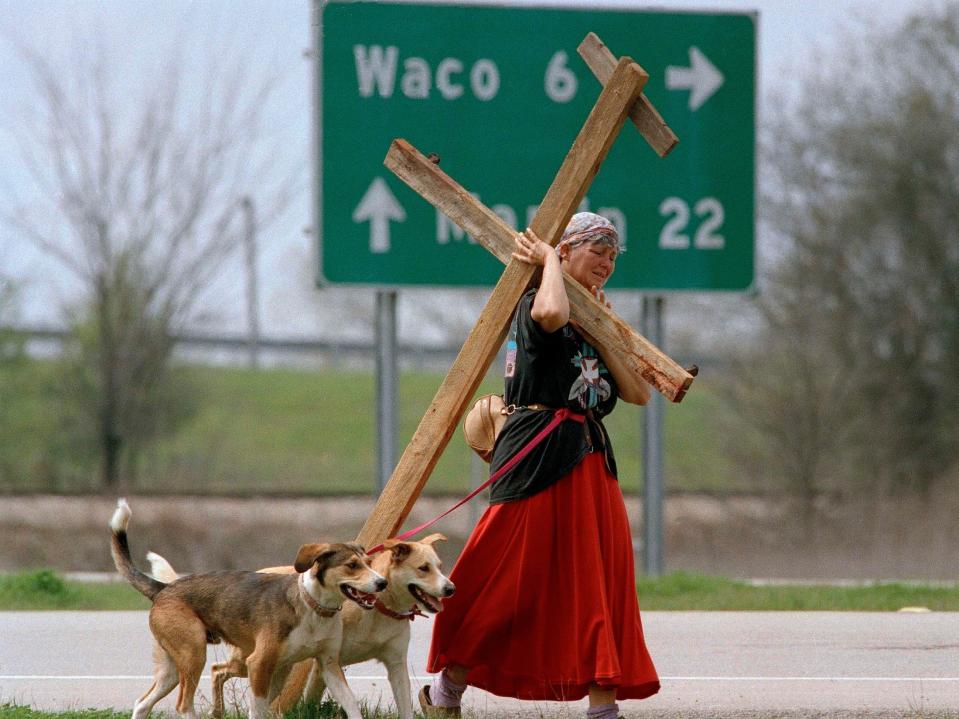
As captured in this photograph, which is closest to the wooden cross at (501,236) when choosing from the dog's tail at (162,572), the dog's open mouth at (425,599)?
the dog's open mouth at (425,599)

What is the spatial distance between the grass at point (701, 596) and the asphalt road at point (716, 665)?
43 cm

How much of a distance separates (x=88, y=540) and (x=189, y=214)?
5.23 meters

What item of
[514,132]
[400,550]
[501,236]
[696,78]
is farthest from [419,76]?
[400,550]

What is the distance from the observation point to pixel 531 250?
5746 millimetres

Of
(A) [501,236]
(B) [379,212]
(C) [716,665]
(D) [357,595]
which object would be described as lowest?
(C) [716,665]

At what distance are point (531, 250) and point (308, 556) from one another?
1439 mm

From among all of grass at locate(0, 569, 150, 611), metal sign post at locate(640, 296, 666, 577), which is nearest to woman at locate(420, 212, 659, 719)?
grass at locate(0, 569, 150, 611)

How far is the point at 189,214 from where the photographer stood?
22.6m

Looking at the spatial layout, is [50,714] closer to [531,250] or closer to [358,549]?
[358,549]

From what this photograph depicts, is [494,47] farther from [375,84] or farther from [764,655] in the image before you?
[764,655]

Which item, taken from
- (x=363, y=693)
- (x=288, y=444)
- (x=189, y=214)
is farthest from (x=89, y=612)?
(x=288, y=444)

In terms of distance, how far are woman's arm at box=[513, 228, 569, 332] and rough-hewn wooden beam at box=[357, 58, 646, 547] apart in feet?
0.23

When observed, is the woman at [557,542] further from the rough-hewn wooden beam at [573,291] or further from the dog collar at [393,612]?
the dog collar at [393,612]

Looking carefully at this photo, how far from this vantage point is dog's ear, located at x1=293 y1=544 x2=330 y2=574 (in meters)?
5.30
